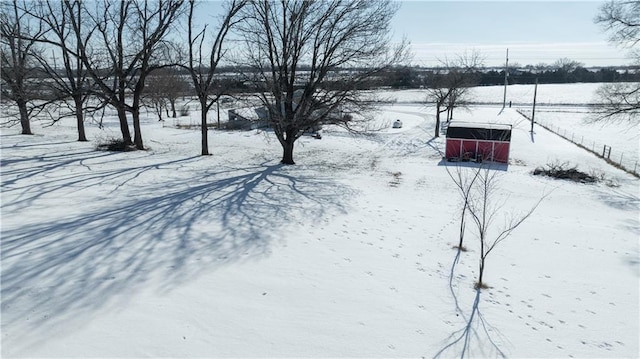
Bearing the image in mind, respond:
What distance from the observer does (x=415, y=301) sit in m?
6.77

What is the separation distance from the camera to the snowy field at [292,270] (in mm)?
5312

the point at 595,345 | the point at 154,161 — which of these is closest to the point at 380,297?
the point at 595,345

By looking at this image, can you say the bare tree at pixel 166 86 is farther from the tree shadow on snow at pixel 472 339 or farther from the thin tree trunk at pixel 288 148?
the tree shadow on snow at pixel 472 339

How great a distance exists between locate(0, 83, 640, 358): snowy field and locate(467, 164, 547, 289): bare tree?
0.23 metres

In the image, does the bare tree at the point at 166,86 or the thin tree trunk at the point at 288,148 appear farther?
the bare tree at the point at 166,86

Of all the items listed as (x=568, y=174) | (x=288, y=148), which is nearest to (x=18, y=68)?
(x=288, y=148)

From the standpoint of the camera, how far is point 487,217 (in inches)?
467

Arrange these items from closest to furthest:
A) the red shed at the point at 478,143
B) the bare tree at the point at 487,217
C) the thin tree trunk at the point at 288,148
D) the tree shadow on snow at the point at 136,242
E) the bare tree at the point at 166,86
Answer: the tree shadow on snow at the point at 136,242
the bare tree at the point at 487,217
the thin tree trunk at the point at 288,148
the red shed at the point at 478,143
the bare tree at the point at 166,86

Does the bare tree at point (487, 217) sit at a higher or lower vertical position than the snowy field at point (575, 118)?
lower

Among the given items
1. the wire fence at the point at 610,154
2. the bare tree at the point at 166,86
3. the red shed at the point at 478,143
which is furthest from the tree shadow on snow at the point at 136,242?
the bare tree at the point at 166,86

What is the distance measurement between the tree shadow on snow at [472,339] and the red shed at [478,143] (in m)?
17.0

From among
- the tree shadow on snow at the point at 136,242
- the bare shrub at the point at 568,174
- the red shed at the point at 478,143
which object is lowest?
the bare shrub at the point at 568,174

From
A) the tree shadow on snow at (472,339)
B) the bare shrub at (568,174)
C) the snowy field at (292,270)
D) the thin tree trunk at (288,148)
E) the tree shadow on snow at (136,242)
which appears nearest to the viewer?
the snowy field at (292,270)

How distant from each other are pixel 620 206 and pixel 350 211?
34.4 feet
